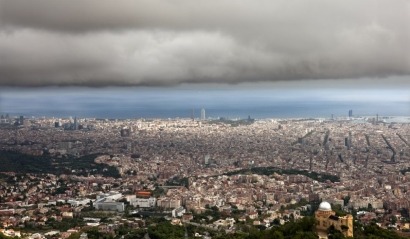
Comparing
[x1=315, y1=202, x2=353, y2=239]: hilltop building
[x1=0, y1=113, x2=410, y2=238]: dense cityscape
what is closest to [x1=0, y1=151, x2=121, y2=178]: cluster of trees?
[x1=0, y1=113, x2=410, y2=238]: dense cityscape

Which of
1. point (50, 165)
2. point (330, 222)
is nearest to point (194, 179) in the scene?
point (50, 165)

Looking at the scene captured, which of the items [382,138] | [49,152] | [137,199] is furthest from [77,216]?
[382,138]

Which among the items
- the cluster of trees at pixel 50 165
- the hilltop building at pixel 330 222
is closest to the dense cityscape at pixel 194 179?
the cluster of trees at pixel 50 165

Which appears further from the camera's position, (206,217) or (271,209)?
(271,209)

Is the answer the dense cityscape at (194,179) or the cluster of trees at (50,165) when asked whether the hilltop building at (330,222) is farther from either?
the cluster of trees at (50,165)

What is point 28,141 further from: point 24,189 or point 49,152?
point 24,189

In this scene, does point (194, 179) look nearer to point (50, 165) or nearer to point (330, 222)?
point (50, 165)
